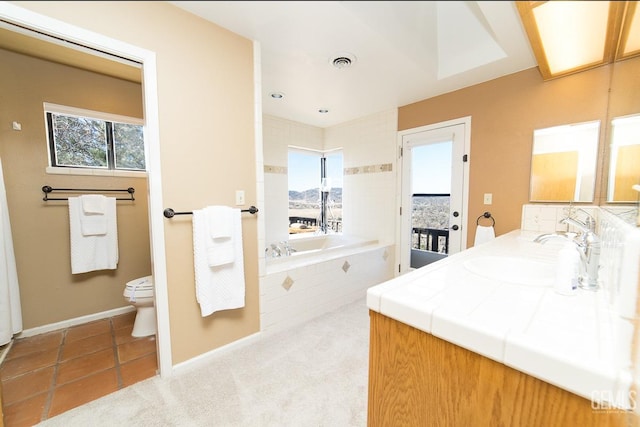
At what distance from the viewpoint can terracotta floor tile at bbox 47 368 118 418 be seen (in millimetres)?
1315

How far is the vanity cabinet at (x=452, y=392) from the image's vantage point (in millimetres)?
570

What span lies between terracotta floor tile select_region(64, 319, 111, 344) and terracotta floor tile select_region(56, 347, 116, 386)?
1.09ft

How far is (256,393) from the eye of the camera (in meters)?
1.40

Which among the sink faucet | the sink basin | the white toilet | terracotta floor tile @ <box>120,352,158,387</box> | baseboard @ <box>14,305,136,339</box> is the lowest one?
terracotta floor tile @ <box>120,352,158,387</box>

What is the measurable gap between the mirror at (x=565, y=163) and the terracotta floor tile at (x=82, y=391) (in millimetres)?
3172

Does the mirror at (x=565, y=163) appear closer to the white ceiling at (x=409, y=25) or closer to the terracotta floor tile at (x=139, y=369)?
the white ceiling at (x=409, y=25)

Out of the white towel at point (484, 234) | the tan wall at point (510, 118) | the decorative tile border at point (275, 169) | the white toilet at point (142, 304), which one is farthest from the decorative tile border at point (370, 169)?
the white toilet at point (142, 304)

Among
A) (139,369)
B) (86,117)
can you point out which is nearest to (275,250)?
(139,369)

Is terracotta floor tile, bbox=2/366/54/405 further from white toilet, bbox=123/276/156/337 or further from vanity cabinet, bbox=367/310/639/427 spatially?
vanity cabinet, bbox=367/310/639/427

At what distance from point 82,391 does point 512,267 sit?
2409mm

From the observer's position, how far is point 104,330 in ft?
6.78

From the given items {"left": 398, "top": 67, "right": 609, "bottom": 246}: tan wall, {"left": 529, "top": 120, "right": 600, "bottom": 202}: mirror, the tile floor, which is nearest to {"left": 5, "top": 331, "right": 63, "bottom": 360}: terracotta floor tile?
the tile floor

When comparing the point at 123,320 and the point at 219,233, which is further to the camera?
the point at 123,320

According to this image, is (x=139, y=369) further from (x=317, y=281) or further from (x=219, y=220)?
(x=317, y=281)
